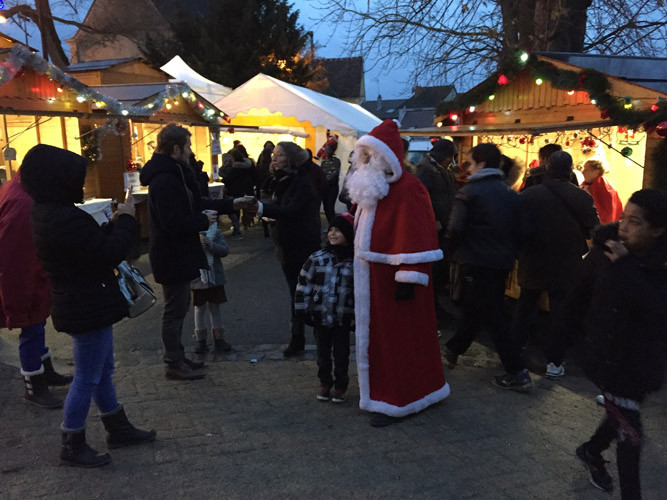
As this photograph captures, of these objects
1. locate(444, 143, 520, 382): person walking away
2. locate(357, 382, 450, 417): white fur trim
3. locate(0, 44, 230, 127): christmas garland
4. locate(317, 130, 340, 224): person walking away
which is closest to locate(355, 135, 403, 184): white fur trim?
locate(444, 143, 520, 382): person walking away

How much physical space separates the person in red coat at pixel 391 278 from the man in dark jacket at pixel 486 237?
2.18 feet

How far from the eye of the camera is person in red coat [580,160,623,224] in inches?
237

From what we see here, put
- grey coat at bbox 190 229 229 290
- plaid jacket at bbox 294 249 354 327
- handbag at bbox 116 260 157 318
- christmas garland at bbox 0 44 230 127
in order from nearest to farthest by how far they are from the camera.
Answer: handbag at bbox 116 260 157 318
plaid jacket at bbox 294 249 354 327
grey coat at bbox 190 229 229 290
christmas garland at bbox 0 44 230 127

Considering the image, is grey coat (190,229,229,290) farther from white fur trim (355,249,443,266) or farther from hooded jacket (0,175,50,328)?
white fur trim (355,249,443,266)

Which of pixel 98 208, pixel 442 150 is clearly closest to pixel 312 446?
pixel 442 150

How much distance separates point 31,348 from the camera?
3.93 metres

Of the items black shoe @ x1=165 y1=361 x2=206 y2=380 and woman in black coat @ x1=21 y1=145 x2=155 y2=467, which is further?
black shoe @ x1=165 y1=361 x2=206 y2=380

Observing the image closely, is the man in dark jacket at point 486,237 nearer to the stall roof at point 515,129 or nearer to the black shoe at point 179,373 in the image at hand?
the black shoe at point 179,373

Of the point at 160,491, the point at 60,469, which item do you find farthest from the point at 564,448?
the point at 60,469

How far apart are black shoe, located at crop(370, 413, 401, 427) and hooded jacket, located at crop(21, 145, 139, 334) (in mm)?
1781

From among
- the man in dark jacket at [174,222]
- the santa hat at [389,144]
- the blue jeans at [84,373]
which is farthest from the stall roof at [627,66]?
the blue jeans at [84,373]

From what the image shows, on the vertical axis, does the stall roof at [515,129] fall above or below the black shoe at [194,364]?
above

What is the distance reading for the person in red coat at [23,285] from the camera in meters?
3.77

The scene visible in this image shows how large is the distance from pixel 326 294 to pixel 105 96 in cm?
801
